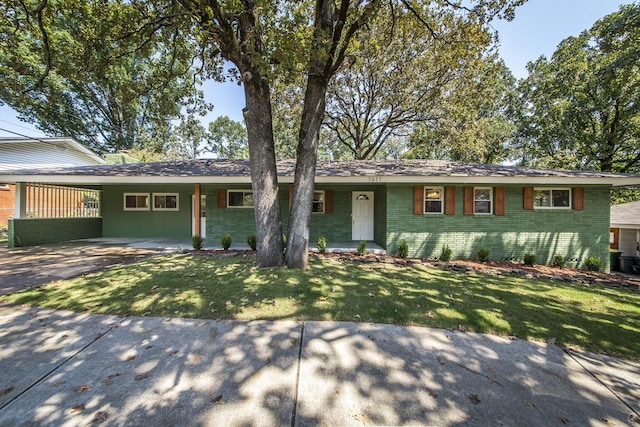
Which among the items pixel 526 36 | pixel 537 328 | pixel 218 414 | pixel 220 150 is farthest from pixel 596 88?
pixel 220 150

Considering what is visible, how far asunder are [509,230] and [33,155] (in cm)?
2405

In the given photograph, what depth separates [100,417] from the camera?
6.82 feet

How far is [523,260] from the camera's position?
30.1 feet

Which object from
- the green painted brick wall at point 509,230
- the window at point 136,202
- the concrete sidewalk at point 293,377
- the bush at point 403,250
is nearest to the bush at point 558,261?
the green painted brick wall at point 509,230

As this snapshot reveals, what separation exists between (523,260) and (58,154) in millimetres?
24380

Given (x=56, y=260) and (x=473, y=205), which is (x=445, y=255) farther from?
(x=56, y=260)

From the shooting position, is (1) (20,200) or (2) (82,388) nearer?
(2) (82,388)

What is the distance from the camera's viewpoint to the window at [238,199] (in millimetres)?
11156

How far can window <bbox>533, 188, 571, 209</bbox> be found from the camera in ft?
30.9

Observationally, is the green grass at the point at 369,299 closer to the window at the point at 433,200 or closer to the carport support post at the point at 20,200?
the window at the point at 433,200

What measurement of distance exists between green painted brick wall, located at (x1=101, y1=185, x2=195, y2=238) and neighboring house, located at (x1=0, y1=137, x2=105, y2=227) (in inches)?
261

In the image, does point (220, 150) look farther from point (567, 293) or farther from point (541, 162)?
point (567, 293)

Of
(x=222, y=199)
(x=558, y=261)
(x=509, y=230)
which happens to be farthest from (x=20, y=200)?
(x=558, y=261)

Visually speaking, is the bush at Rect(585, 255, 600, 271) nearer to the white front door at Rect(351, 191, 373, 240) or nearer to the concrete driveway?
the white front door at Rect(351, 191, 373, 240)
